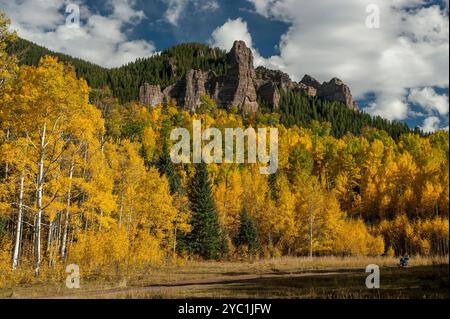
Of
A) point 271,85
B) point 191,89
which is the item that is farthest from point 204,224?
point 271,85

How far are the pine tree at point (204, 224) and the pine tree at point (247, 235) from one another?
253cm

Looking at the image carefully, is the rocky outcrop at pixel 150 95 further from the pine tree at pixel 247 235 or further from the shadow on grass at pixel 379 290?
the shadow on grass at pixel 379 290

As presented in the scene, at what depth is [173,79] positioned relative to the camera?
554 ft

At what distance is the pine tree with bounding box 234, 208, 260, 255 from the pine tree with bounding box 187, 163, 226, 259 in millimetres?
2534

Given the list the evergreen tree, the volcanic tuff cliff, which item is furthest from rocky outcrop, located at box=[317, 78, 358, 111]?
the evergreen tree

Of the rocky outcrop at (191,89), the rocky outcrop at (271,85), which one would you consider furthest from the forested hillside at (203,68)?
the rocky outcrop at (191,89)

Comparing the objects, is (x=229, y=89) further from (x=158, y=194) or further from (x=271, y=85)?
(x=158, y=194)

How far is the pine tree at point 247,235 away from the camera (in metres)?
48.6

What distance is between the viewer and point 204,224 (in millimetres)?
47156

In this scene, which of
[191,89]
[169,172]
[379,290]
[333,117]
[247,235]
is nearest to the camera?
[379,290]

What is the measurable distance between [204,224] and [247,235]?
580cm

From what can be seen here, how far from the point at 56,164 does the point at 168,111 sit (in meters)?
98.1
